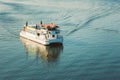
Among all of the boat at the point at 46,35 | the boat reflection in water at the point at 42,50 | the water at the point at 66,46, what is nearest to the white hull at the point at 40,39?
the boat at the point at 46,35

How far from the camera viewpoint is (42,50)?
73500 mm

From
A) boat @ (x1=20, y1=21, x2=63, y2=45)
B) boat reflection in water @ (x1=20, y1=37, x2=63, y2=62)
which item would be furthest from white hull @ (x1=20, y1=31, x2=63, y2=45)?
boat reflection in water @ (x1=20, y1=37, x2=63, y2=62)

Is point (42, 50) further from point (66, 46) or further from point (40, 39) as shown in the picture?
point (66, 46)

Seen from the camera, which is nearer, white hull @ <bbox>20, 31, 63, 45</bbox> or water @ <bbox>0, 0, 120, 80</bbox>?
water @ <bbox>0, 0, 120, 80</bbox>

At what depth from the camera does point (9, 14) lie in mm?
105938

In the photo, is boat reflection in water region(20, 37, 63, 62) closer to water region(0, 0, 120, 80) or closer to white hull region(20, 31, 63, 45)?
water region(0, 0, 120, 80)

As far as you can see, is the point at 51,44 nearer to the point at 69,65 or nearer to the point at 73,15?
the point at 69,65

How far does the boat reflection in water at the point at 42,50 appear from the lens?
225ft

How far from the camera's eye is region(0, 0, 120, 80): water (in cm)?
5800

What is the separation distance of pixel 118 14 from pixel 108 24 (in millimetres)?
17499

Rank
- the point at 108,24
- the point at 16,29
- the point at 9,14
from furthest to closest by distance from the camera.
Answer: the point at 9,14, the point at 108,24, the point at 16,29

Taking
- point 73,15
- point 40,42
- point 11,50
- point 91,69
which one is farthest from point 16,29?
point 91,69

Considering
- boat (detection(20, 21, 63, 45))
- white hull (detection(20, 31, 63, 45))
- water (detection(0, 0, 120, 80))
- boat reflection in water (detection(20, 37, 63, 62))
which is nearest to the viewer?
water (detection(0, 0, 120, 80))

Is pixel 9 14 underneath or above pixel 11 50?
above
